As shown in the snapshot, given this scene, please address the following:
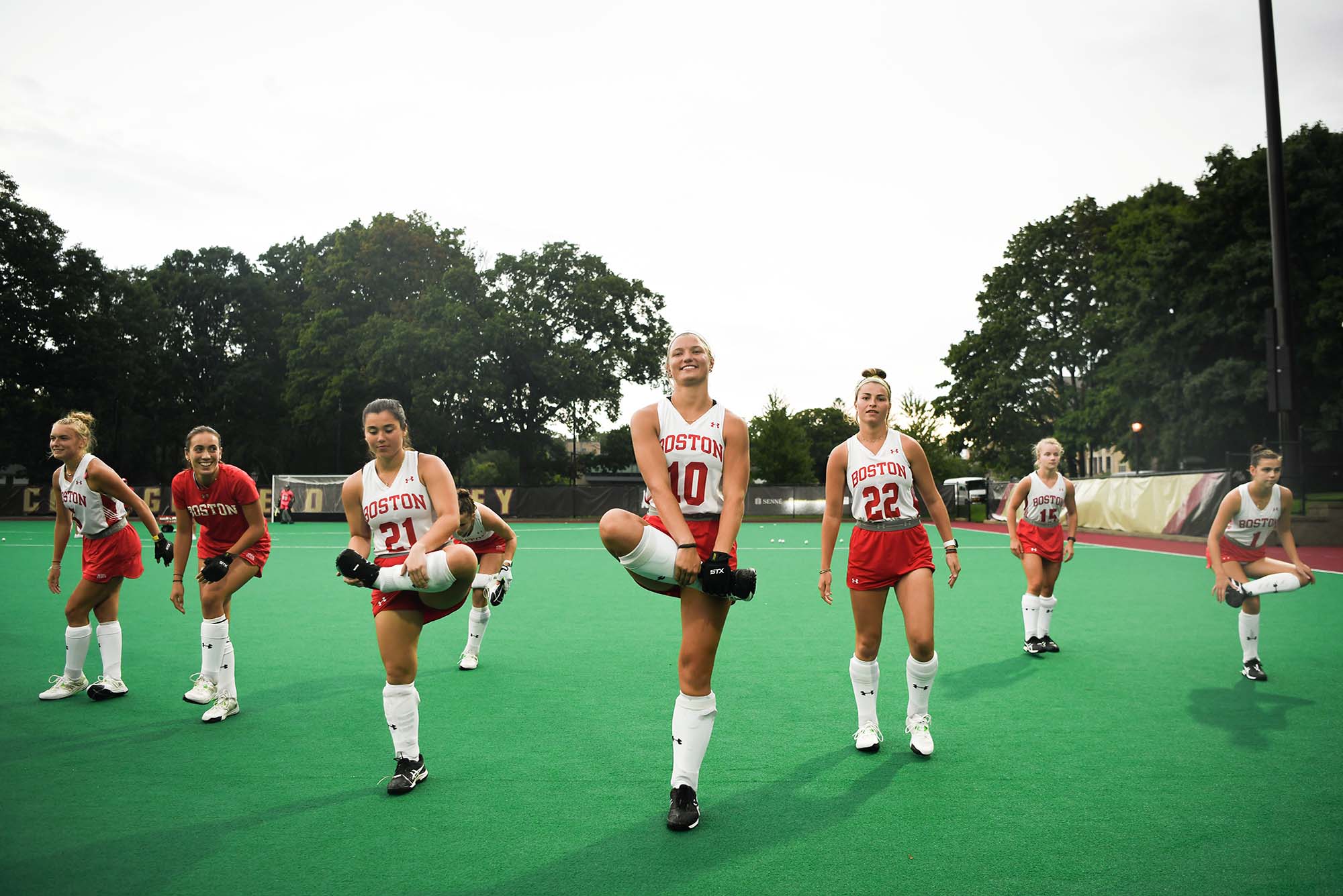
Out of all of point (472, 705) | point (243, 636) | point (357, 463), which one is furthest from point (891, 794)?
point (357, 463)

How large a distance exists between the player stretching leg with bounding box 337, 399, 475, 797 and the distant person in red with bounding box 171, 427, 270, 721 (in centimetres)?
198

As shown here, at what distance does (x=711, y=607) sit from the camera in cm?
406

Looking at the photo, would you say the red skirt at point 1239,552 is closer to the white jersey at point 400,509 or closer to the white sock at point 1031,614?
the white sock at point 1031,614

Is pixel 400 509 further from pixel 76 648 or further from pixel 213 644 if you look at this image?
pixel 76 648

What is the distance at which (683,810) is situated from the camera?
13.3 feet

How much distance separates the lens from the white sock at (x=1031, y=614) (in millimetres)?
8477

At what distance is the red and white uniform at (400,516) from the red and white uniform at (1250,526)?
612 centimetres

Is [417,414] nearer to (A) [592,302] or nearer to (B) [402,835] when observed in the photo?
(A) [592,302]

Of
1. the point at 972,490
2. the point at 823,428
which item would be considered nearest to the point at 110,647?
the point at 972,490

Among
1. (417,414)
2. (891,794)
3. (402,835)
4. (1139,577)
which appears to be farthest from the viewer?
(417,414)

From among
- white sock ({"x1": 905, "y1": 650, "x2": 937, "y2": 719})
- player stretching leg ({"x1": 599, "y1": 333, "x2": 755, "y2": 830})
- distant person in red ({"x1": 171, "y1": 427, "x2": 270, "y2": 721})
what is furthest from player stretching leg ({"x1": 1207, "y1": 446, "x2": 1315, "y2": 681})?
distant person in red ({"x1": 171, "y1": 427, "x2": 270, "y2": 721})

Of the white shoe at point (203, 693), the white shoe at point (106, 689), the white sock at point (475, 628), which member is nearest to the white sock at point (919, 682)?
the white sock at point (475, 628)

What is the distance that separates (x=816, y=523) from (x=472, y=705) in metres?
35.0

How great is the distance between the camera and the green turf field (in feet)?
11.9
